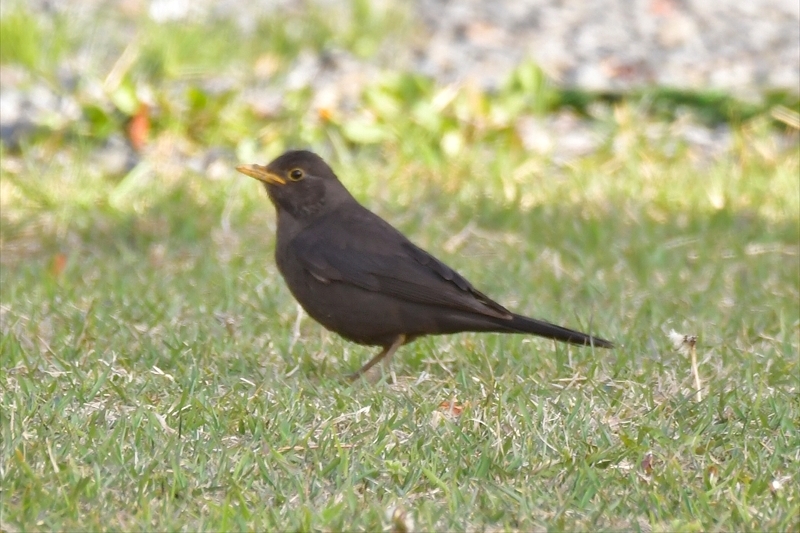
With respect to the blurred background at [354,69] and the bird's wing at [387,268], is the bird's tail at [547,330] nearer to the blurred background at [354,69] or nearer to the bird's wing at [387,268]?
the bird's wing at [387,268]

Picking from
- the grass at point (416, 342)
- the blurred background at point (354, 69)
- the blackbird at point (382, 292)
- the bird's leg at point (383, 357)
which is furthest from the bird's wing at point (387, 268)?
the blurred background at point (354, 69)

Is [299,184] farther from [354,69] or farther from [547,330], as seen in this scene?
[354,69]

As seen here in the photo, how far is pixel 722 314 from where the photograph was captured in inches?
238

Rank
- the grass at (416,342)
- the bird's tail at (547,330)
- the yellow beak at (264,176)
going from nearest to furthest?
1. the grass at (416,342)
2. the bird's tail at (547,330)
3. the yellow beak at (264,176)

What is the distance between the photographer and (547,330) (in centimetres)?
488

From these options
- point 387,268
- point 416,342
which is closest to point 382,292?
point 387,268

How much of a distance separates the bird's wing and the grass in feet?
0.94

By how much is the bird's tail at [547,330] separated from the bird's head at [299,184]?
1067 mm

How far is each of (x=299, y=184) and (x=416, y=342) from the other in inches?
33.2

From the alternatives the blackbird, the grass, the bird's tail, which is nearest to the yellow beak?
the blackbird

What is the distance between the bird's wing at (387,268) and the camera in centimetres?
502

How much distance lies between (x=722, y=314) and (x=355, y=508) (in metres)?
3.06

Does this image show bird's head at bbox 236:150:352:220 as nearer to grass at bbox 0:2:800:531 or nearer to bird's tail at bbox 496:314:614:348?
grass at bbox 0:2:800:531

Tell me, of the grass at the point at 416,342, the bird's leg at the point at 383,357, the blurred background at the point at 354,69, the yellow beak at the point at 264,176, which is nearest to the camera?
the grass at the point at 416,342
